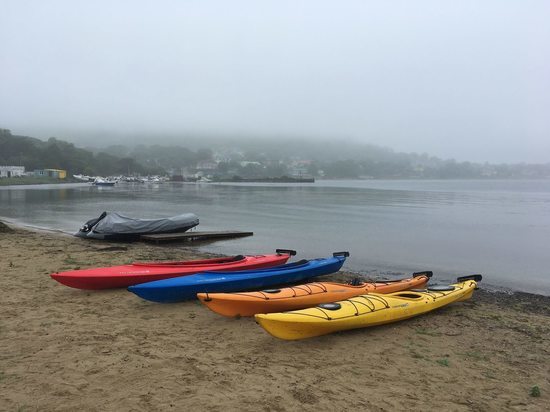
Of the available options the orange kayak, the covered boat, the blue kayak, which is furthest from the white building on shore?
the orange kayak

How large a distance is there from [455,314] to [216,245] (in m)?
10.8

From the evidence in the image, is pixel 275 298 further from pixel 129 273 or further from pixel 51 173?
pixel 51 173

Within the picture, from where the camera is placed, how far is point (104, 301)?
7676 mm

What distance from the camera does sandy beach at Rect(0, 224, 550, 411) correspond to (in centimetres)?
420

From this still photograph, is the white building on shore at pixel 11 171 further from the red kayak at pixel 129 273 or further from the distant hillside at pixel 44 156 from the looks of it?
the red kayak at pixel 129 273

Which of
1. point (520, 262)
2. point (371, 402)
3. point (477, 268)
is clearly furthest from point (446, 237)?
point (371, 402)

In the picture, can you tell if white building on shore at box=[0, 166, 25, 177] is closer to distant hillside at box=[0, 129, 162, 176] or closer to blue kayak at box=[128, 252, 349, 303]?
distant hillside at box=[0, 129, 162, 176]

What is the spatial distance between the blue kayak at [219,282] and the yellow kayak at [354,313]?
233 centimetres

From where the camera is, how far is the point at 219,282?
8156 mm

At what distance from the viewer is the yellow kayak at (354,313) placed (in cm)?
563

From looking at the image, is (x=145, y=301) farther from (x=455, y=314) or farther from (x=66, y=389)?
(x=455, y=314)

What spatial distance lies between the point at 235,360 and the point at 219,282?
3040mm

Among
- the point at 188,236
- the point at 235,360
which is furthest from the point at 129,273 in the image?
the point at 188,236

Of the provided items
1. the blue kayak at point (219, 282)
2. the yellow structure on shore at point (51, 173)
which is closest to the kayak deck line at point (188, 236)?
the blue kayak at point (219, 282)
